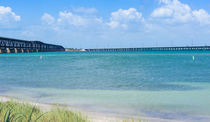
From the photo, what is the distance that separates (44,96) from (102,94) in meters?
3.68

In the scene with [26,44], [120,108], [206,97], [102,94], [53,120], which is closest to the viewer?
[53,120]

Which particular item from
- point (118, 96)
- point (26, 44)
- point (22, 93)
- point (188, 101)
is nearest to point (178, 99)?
point (188, 101)

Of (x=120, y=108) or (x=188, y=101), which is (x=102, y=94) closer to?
(x=120, y=108)

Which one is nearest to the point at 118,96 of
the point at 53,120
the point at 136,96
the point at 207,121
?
the point at 136,96

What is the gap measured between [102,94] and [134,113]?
502 cm

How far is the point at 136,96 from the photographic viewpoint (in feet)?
49.8

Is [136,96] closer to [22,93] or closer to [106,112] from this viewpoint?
[106,112]

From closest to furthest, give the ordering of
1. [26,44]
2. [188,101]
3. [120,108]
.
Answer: [120,108] < [188,101] < [26,44]

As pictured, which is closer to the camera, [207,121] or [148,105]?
[207,121]

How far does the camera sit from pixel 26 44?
187 metres

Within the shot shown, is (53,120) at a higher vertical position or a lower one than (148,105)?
higher

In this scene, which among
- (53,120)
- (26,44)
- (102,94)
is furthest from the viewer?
(26,44)

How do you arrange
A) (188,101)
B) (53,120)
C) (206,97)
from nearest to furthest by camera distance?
1. (53,120)
2. (188,101)
3. (206,97)

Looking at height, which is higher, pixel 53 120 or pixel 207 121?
pixel 53 120
